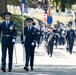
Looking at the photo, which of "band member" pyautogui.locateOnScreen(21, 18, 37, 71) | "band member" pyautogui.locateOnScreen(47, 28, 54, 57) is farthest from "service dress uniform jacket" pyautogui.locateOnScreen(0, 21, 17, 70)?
"band member" pyautogui.locateOnScreen(47, 28, 54, 57)

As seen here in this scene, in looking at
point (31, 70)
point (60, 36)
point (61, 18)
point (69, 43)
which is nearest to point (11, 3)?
point (61, 18)

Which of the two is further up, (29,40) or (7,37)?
(7,37)

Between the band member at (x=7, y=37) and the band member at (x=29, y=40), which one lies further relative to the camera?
the band member at (x=29, y=40)

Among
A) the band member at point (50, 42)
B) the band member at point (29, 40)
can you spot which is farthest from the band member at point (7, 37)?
the band member at point (50, 42)

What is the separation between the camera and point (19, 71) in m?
14.9

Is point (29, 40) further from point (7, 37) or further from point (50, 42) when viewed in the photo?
point (50, 42)

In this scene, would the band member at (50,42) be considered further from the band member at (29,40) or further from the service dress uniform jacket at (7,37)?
the service dress uniform jacket at (7,37)

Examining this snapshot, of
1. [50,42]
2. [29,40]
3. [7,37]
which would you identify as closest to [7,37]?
[7,37]

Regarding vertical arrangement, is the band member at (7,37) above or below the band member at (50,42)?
above

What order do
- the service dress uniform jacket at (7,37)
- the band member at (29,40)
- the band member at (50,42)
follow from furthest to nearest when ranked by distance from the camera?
the band member at (50,42) → the band member at (29,40) → the service dress uniform jacket at (7,37)

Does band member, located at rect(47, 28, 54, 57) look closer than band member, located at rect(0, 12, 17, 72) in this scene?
No

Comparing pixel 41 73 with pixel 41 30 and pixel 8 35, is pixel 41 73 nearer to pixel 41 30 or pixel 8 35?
pixel 8 35

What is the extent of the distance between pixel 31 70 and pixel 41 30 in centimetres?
1730

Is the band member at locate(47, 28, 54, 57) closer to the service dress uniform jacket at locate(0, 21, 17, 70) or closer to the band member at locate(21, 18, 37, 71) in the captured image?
the band member at locate(21, 18, 37, 71)
